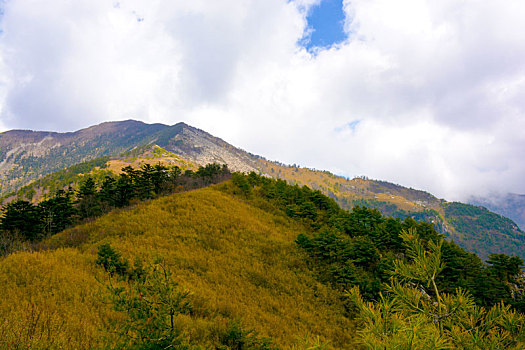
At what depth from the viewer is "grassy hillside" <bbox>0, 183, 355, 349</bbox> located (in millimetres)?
5246

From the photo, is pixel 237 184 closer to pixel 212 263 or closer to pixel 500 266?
pixel 212 263

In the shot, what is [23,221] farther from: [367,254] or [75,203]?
[367,254]

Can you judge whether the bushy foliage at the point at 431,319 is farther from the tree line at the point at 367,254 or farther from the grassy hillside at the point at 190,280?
the tree line at the point at 367,254

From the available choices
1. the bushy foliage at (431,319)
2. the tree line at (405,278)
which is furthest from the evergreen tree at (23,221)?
the bushy foliage at (431,319)

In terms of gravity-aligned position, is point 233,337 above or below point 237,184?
below

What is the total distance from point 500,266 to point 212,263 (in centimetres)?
2633

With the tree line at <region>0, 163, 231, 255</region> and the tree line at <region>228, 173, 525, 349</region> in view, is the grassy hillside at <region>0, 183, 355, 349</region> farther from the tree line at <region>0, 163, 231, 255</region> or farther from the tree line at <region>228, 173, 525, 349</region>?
the tree line at <region>0, 163, 231, 255</region>

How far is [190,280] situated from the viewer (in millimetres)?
11273

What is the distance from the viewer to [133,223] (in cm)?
1727

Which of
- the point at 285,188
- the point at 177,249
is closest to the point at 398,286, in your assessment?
the point at 177,249

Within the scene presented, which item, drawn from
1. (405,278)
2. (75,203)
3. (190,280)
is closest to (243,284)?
(190,280)

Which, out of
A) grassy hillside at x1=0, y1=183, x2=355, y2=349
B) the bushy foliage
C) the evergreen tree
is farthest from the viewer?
the evergreen tree

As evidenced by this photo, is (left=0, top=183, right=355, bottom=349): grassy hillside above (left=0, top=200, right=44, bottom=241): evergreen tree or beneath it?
above

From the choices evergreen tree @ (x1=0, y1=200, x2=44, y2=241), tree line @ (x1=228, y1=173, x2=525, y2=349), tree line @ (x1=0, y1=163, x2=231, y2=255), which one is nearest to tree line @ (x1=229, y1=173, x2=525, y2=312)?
tree line @ (x1=228, y1=173, x2=525, y2=349)
